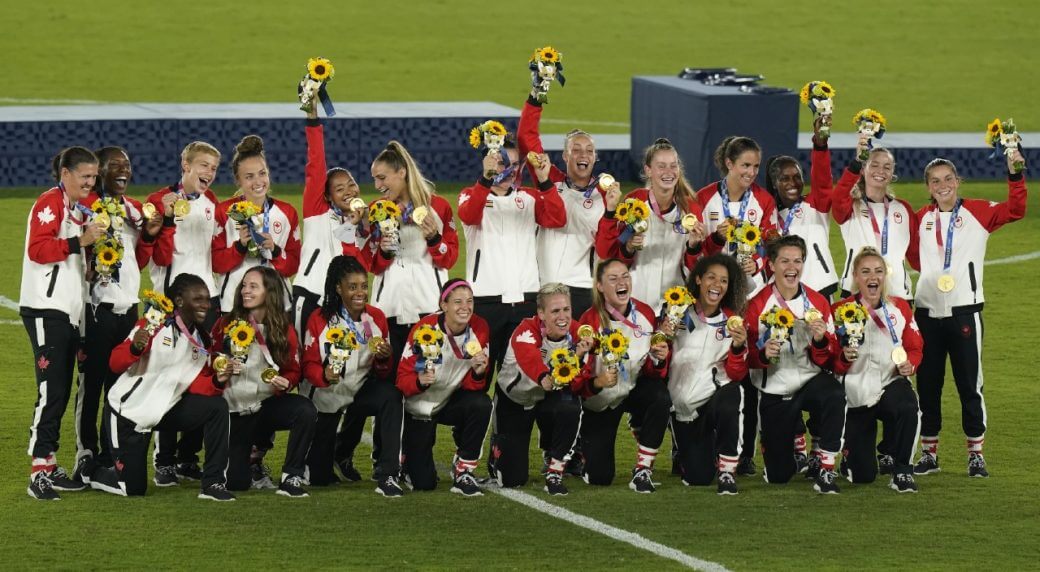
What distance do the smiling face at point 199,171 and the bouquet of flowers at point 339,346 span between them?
1191mm

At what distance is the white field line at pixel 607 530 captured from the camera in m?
8.38

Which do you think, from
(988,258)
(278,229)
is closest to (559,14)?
(988,258)

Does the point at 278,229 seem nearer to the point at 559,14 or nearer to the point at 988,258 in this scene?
the point at 988,258

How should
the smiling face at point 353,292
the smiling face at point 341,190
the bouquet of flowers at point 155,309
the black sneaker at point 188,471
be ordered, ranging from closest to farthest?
the bouquet of flowers at point 155,309 → the smiling face at point 353,292 → the black sneaker at point 188,471 → the smiling face at point 341,190

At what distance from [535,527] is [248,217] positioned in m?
2.29

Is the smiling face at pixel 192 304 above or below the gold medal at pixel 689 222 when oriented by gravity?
below

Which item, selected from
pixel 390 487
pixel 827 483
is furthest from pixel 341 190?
pixel 827 483

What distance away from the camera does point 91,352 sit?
9.58m

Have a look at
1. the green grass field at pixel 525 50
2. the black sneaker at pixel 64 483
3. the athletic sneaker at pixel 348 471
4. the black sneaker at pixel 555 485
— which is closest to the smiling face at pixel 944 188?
the black sneaker at pixel 555 485

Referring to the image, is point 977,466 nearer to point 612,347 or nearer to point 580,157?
point 612,347

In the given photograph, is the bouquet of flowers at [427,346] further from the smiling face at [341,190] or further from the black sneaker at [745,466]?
the black sneaker at [745,466]

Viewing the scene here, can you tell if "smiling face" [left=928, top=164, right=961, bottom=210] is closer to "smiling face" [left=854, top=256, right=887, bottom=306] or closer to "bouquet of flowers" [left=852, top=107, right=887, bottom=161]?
"bouquet of flowers" [left=852, top=107, right=887, bottom=161]

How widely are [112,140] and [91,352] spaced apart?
1098cm

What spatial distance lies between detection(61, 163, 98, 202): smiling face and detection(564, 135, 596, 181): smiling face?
2.53 meters
